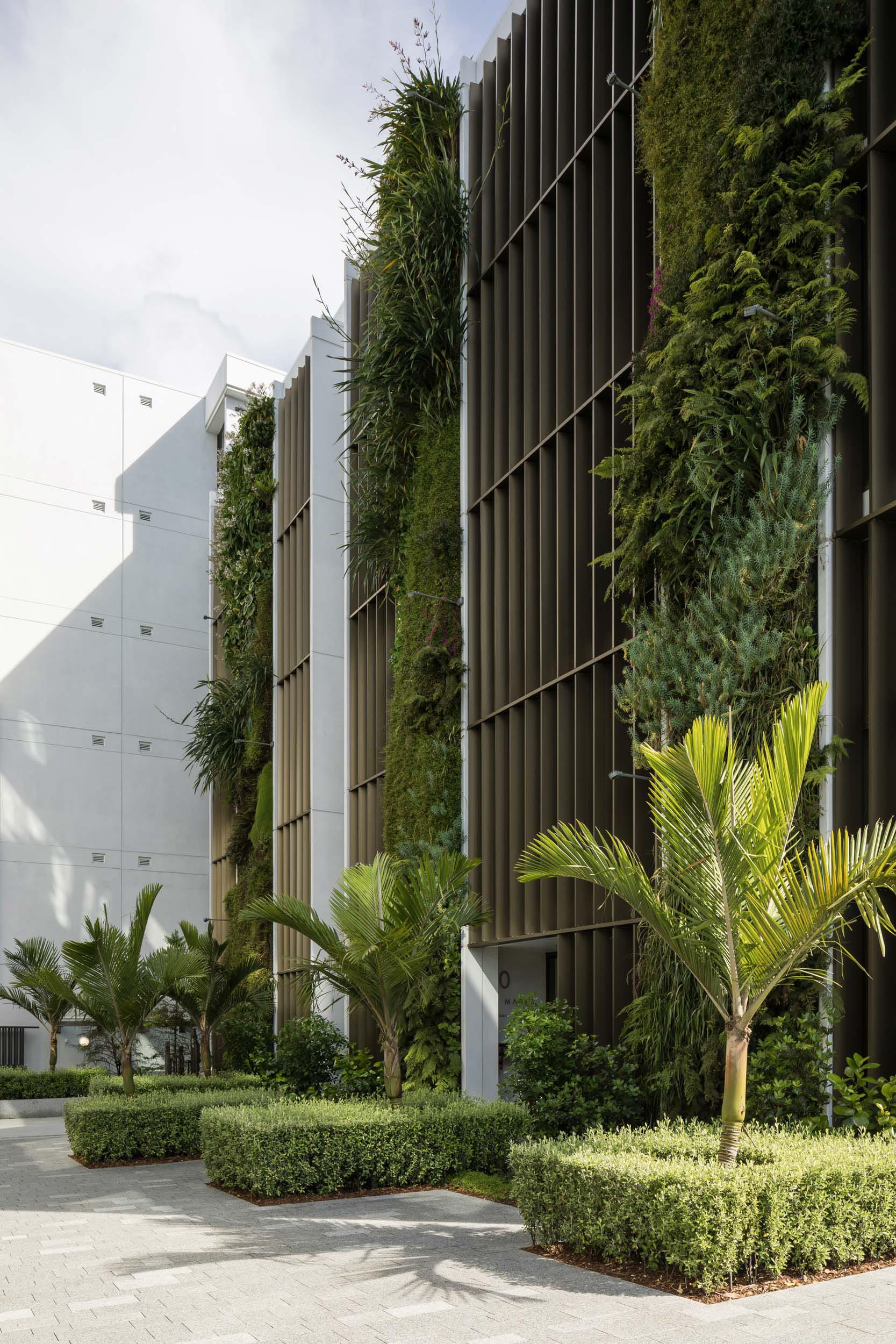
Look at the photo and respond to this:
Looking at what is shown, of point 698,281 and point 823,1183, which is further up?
point 698,281

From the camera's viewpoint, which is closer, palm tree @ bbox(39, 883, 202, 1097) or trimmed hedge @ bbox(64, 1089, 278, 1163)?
trimmed hedge @ bbox(64, 1089, 278, 1163)

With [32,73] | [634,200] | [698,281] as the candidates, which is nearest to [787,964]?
[698,281]

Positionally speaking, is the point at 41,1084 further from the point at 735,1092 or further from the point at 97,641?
the point at 735,1092

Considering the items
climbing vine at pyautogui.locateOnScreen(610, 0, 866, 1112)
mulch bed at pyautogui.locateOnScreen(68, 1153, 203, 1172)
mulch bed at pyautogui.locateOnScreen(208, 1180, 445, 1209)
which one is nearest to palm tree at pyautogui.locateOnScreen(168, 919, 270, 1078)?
mulch bed at pyautogui.locateOnScreen(68, 1153, 203, 1172)

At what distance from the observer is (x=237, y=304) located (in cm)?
2072

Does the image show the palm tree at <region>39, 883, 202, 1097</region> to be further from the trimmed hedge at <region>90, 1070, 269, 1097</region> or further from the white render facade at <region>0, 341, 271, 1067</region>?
the white render facade at <region>0, 341, 271, 1067</region>

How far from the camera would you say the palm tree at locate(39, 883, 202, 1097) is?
41.0 feet

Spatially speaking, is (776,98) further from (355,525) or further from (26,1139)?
(26,1139)

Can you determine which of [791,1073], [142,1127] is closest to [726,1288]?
[791,1073]

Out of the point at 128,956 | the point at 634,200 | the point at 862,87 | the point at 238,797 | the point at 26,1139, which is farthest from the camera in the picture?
the point at 238,797

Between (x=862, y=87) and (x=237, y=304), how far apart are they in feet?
47.3

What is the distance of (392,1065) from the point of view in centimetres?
991

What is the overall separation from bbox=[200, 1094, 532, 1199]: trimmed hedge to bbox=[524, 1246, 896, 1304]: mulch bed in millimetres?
3185

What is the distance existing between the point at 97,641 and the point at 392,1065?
745 inches
